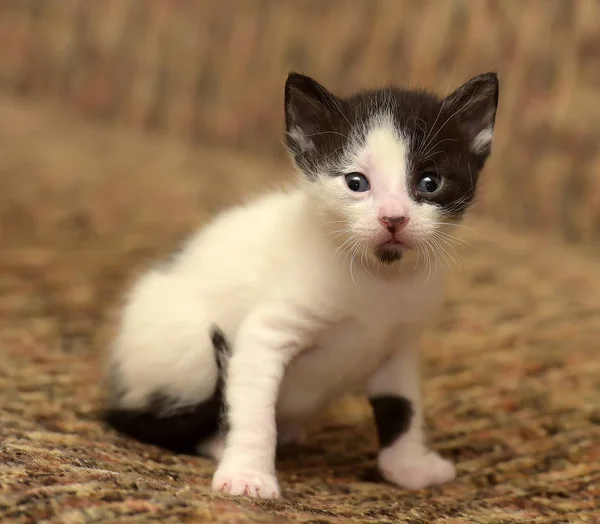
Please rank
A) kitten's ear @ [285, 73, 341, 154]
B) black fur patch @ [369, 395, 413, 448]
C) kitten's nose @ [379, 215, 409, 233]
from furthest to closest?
1. black fur patch @ [369, 395, 413, 448]
2. kitten's ear @ [285, 73, 341, 154]
3. kitten's nose @ [379, 215, 409, 233]

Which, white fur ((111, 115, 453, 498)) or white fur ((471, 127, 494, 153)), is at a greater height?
white fur ((471, 127, 494, 153))

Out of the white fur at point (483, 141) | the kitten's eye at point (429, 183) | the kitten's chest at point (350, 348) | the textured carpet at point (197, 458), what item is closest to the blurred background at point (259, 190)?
the textured carpet at point (197, 458)

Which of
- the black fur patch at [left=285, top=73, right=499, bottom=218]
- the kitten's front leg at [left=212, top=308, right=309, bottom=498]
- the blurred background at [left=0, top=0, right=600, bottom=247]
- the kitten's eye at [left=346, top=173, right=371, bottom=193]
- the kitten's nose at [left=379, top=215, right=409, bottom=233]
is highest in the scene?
the blurred background at [left=0, top=0, right=600, bottom=247]

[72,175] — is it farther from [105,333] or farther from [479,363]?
[479,363]

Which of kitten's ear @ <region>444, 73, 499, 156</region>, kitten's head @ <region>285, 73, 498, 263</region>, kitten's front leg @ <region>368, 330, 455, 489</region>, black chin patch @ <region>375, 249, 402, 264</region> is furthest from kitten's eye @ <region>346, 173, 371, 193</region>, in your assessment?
kitten's front leg @ <region>368, 330, 455, 489</region>

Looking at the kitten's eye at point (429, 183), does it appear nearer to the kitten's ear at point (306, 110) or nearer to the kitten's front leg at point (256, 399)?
the kitten's ear at point (306, 110)

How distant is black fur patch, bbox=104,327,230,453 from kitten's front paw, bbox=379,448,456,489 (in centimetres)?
32

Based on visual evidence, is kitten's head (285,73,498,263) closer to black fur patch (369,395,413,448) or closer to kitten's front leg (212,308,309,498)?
kitten's front leg (212,308,309,498)

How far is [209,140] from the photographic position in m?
3.40

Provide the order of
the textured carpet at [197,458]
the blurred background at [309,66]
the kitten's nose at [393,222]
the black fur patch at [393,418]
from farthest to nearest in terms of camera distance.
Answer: the blurred background at [309,66] → the black fur patch at [393,418] → the kitten's nose at [393,222] → the textured carpet at [197,458]

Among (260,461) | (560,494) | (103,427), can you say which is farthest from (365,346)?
(103,427)

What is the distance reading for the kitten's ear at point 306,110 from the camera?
144 centimetres

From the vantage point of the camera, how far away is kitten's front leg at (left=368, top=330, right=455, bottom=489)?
153 centimetres

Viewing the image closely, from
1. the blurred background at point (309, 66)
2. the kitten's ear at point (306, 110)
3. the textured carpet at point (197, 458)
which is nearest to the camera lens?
the textured carpet at point (197, 458)
